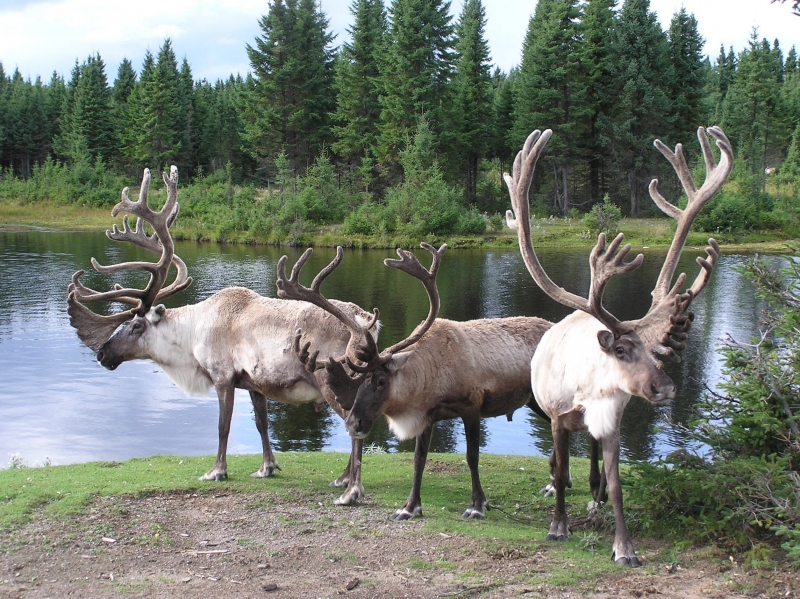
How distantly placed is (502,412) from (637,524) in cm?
208

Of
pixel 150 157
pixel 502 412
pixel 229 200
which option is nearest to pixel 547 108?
pixel 229 200

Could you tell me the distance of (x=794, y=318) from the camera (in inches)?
286

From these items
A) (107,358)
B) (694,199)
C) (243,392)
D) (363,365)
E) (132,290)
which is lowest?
(243,392)

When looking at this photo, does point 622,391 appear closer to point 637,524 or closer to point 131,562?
point 637,524

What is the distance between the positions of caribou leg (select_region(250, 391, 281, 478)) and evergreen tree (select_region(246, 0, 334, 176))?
220 ft

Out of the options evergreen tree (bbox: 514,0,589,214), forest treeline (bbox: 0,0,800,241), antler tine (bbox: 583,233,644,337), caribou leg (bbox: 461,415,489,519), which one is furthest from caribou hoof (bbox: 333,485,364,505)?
evergreen tree (bbox: 514,0,589,214)

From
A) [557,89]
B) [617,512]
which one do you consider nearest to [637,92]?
[557,89]

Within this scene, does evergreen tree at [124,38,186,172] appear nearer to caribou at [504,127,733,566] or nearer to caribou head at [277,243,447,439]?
caribou head at [277,243,447,439]

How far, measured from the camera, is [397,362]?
321 inches

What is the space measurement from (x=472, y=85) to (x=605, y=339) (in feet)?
221

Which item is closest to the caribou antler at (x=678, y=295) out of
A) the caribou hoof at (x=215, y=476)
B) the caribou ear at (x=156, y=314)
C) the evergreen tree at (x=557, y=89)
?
the caribou hoof at (x=215, y=476)

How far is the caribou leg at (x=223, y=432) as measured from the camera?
9584 millimetres

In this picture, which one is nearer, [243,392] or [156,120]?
[243,392]

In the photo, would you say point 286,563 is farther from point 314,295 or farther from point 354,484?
point 314,295
